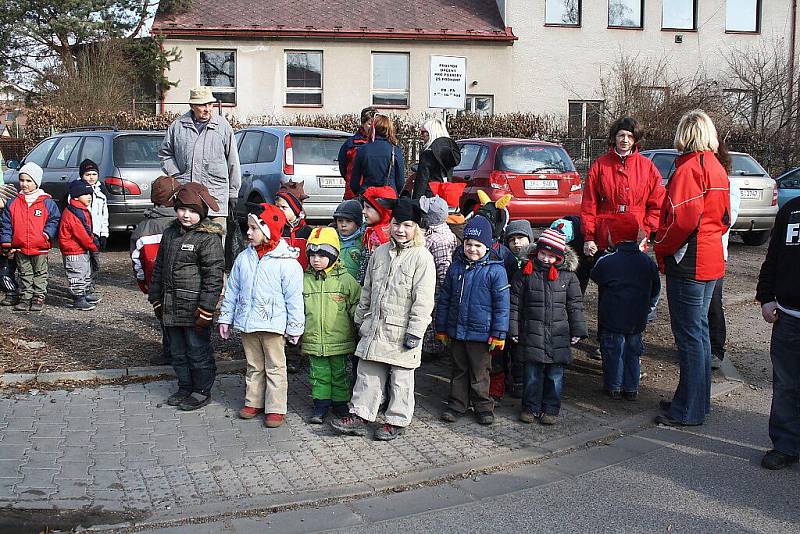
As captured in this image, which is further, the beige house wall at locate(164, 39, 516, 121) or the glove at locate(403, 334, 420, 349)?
the beige house wall at locate(164, 39, 516, 121)

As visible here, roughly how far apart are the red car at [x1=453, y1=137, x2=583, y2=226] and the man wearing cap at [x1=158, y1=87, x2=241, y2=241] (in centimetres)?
652

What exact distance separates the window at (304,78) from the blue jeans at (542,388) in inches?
932

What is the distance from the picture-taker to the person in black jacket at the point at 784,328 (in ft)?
18.2

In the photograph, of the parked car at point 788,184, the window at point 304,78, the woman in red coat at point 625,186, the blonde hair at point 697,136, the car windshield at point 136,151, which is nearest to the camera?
the blonde hair at point 697,136

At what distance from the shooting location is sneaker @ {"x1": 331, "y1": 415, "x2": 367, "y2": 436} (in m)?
6.08

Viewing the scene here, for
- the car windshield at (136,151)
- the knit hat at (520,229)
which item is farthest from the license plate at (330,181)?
the knit hat at (520,229)

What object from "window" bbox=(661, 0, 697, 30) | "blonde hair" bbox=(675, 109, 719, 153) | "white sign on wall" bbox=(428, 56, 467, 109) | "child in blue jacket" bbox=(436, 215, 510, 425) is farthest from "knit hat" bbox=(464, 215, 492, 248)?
"window" bbox=(661, 0, 697, 30)

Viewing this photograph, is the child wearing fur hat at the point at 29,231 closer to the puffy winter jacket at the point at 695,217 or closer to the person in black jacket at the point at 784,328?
the puffy winter jacket at the point at 695,217

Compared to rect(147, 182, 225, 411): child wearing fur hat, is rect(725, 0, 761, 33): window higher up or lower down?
higher up

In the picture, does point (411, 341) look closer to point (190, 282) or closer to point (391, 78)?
point (190, 282)

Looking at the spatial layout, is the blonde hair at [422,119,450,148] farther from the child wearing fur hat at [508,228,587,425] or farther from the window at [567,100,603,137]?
the window at [567,100,603,137]

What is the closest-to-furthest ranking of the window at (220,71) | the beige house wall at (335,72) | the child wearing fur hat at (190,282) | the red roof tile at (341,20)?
the child wearing fur hat at (190,282)
the red roof tile at (341,20)
the beige house wall at (335,72)
the window at (220,71)

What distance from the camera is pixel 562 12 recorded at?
98.4ft

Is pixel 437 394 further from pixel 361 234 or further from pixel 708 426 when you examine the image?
pixel 708 426
